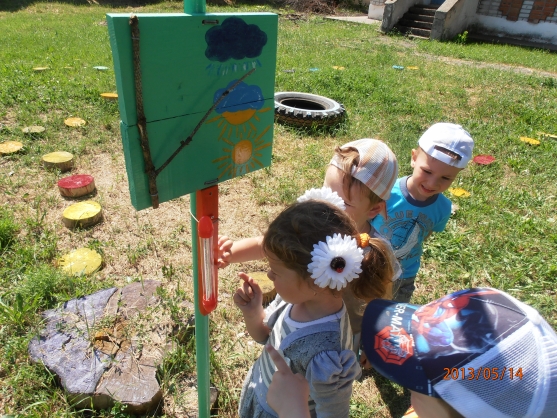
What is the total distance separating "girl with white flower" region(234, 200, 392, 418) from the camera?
1.02 m

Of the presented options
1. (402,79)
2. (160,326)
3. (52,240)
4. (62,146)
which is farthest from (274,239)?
(402,79)

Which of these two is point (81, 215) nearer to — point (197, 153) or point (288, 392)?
point (197, 153)

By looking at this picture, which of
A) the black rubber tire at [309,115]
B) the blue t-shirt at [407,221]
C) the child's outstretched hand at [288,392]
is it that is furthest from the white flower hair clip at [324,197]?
the black rubber tire at [309,115]

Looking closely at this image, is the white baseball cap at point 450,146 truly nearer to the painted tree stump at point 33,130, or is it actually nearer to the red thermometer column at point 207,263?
the red thermometer column at point 207,263

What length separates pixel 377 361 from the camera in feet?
3.52

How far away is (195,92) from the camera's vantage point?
39.3 inches

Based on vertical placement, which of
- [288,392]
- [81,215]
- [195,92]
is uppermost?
[195,92]

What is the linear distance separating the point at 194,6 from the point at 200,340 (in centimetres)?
102

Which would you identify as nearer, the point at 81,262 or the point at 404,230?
the point at 404,230

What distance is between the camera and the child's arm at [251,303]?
1.32 metres

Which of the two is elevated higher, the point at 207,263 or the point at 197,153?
the point at 197,153

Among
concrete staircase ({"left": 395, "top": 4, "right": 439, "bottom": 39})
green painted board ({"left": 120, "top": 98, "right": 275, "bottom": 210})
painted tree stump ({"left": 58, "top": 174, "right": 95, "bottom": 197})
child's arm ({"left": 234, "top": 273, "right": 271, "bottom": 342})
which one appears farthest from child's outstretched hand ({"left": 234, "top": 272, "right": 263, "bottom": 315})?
concrete staircase ({"left": 395, "top": 4, "right": 439, "bottom": 39})

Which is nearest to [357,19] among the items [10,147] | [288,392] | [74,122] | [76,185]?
[74,122]

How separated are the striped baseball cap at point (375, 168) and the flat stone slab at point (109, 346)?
1.28m
